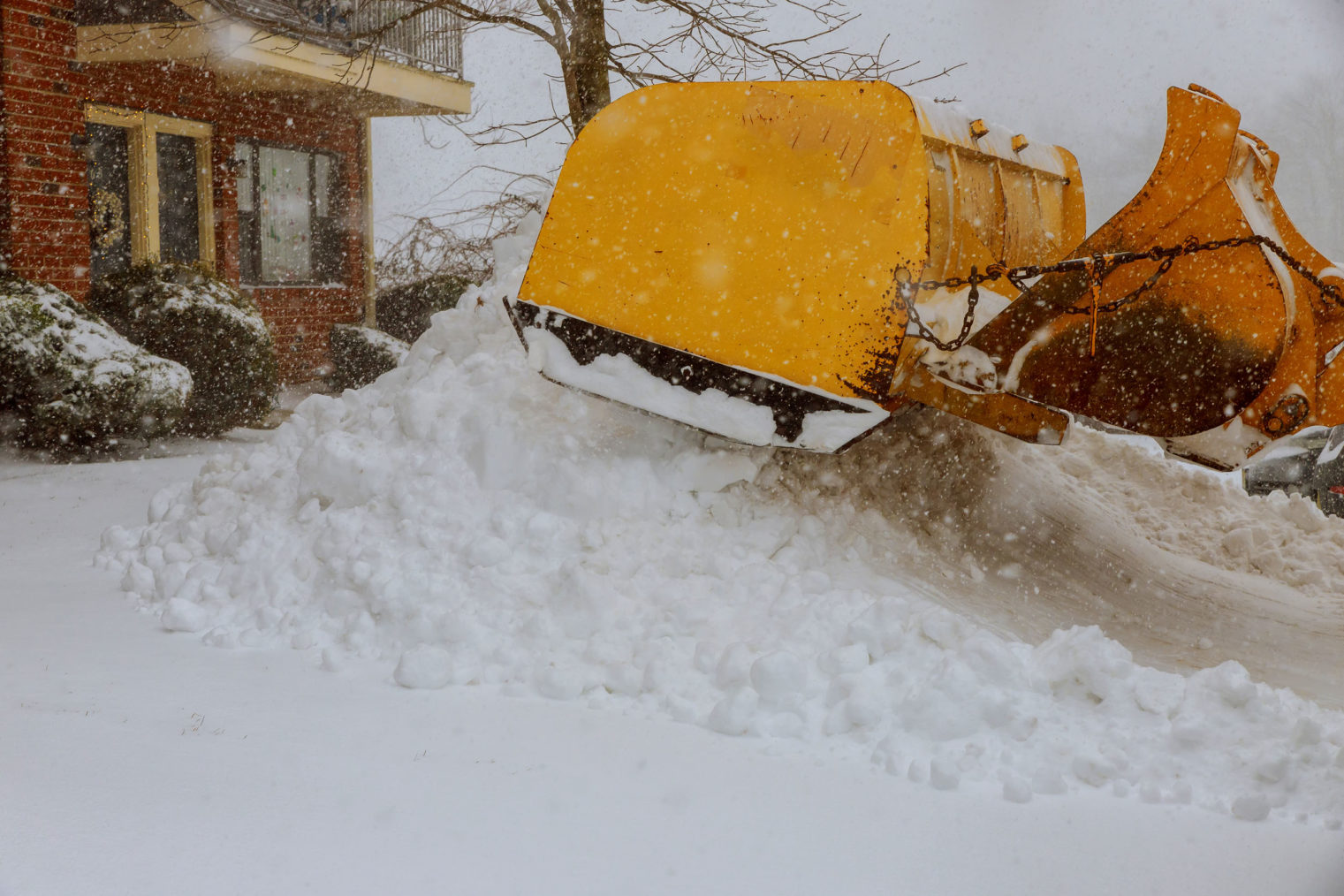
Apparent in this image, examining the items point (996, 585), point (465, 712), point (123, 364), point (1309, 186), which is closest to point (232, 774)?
point (465, 712)

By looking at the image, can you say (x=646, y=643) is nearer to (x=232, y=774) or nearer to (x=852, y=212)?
(x=232, y=774)

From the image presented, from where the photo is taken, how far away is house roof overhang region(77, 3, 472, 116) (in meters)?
10.3

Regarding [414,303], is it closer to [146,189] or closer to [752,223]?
[146,189]

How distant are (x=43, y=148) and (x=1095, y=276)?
10369 mm

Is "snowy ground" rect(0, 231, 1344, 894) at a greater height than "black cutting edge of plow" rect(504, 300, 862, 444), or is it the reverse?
"black cutting edge of plow" rect(504, 300, 862, 444)

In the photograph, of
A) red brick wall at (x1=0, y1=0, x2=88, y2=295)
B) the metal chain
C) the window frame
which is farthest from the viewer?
the window frame

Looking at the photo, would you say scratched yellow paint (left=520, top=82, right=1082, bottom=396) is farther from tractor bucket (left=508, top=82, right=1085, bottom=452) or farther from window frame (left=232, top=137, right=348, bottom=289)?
window frame (left=232, top=137, right=348, bottom=289)

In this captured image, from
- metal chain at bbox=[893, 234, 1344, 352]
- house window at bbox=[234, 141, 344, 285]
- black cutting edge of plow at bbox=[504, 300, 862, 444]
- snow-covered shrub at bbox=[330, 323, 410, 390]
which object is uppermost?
house window at bbox=[234, 141, 344, 285]

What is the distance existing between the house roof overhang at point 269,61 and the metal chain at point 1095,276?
645 cm

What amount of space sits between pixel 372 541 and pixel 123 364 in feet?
16.3

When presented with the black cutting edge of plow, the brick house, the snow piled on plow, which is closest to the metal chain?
the black cutting edge of plow

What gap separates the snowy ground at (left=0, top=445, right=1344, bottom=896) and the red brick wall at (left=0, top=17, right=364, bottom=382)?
8.30 metres

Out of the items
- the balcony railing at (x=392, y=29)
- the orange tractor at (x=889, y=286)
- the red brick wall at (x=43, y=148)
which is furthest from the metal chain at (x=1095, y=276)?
the red brick wall at (x=43, y=148)

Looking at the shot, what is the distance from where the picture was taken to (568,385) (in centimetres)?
439
